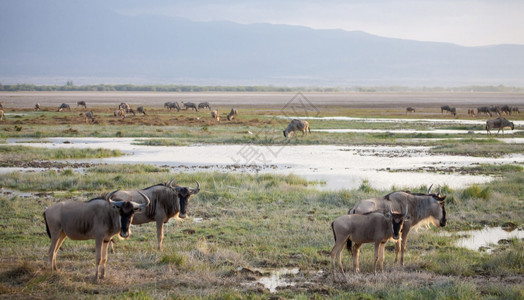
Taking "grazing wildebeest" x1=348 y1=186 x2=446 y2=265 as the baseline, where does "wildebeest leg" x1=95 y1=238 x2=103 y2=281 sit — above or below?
below

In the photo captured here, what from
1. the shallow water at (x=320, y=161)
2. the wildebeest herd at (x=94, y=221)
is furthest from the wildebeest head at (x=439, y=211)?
the shallow water at (x=320, y=161)

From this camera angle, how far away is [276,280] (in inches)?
362

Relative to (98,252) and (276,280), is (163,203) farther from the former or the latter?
(276,280)

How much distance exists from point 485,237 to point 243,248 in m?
5.44

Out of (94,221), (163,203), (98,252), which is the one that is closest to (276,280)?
(98,252)

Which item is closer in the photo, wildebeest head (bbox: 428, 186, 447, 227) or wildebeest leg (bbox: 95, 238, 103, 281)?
wildebeest leg (bbox: 95, 238, 103, 281)

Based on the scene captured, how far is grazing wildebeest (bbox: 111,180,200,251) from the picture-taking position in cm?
1072

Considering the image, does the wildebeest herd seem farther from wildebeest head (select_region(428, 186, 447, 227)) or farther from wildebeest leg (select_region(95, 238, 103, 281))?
wildebeest head (select_region(428, 186, 447, 227))

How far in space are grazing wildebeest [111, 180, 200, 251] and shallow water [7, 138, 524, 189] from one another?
8.49 metres

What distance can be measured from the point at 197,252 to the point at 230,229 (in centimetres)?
208

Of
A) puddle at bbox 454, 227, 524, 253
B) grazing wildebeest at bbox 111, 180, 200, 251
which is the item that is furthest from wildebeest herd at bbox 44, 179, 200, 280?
Answer: puddle at bbox 454, 227, 524, 253

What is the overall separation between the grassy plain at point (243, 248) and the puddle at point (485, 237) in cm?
30

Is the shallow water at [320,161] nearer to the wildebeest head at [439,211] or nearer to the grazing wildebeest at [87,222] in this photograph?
the wildebeest head at [439,211]

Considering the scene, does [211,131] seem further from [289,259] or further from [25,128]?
[289,259]
